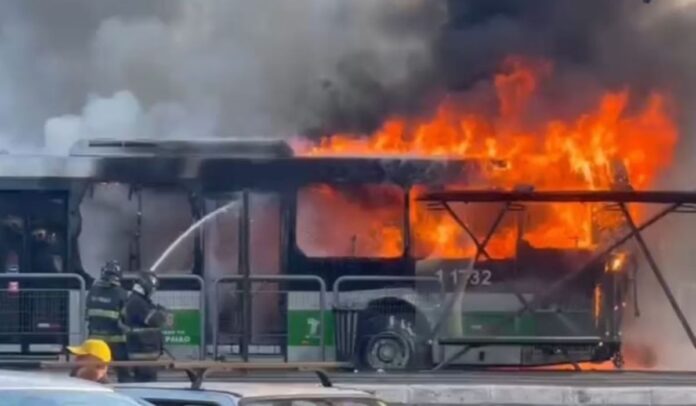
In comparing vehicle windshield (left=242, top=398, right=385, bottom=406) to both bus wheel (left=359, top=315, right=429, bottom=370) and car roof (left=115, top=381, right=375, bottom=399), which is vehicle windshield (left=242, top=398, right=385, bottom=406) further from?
bus wheel (left=359, top=315, right=429, bottom=370)

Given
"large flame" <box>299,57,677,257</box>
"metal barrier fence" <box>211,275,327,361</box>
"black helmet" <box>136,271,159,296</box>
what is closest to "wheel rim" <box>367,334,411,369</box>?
"metal barrier fence" <box>211,275,327,361</box>

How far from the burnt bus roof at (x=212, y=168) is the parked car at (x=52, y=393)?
13778mm

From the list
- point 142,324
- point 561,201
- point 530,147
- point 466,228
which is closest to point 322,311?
point 466,228

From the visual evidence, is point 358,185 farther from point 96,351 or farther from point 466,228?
point 96,351

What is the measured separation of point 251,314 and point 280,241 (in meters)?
0.96

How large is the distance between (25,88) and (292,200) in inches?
392

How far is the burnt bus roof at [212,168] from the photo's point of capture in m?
21.3

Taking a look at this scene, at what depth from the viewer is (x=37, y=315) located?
2062 cm

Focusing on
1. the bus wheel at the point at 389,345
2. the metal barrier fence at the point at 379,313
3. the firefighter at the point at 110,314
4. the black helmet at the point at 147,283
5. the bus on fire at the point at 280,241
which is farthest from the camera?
the bus on fire at the point at 280,241

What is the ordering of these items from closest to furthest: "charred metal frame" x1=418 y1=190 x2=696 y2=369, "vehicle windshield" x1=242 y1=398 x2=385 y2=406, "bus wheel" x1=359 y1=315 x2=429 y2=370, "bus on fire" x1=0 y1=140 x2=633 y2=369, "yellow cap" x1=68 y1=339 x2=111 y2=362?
"vehicle windshield" x1=242 y1=398 x2=385 y2=406, "yellow cap" x1=68 y1=339 x2=111 y2=362, "charred metal frame" x1=418 y1=190 x2=696 y2=369, "bus wheel" x1=359 y1=315 x2=429 y2=370, "bus on fire" x1=0 y1=140 x2=633 y2=369

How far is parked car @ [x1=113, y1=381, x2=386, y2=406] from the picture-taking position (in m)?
8.92

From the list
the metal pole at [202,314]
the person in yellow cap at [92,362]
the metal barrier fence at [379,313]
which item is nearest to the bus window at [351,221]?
the metal barrier fence at [379,313]

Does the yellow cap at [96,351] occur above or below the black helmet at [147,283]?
below

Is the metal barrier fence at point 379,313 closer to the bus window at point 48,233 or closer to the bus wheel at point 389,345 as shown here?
the bus wheel at point 389,345
